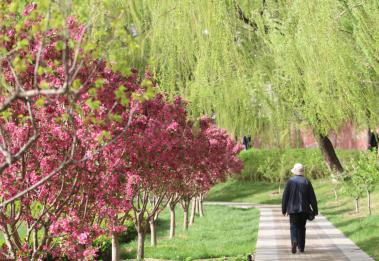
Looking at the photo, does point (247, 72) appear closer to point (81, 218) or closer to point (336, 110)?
point (336, 110)

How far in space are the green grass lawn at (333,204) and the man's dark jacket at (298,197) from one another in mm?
1513

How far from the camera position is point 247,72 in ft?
46.2

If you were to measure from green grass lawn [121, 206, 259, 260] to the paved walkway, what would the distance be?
1.37 feet

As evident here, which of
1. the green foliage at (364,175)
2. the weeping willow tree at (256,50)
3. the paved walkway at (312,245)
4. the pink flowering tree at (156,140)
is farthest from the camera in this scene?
the green foliage at (364,175)

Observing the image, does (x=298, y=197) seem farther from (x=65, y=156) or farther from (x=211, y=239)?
(x=211, y=239)

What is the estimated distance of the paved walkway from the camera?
13.7 meters

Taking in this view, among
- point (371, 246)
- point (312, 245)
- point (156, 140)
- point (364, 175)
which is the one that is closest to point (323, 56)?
point (156, 140)

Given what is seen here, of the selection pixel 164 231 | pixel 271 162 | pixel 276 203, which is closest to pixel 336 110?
pixel 164 231

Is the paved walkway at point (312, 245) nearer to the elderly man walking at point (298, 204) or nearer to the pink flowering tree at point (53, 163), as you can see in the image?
the elderly man walking at point (298, 204)

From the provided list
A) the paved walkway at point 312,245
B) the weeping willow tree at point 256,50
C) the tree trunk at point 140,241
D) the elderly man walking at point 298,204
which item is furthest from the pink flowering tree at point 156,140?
the paved walkway at point 312,245

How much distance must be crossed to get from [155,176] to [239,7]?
143 inches

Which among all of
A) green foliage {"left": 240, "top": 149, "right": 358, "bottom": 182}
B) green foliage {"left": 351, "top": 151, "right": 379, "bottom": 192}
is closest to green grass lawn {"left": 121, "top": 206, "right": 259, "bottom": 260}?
green foliage {"left": 351, "top": 151, "right": 379, "bottom": 192}

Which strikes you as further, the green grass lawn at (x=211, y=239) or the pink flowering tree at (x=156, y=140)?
the green grass lawn at (x=211, y=239)

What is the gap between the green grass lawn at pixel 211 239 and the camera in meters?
16.5
